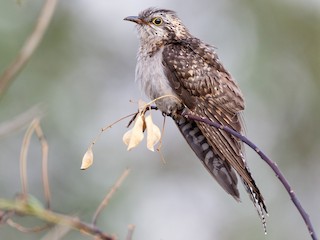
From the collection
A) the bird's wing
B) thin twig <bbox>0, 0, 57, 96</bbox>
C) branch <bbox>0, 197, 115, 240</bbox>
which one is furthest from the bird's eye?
branch <bbox>0, 197, 115, 240</bbox>

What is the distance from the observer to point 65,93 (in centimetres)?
1168

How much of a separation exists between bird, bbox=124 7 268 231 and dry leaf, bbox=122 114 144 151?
1.58 metres

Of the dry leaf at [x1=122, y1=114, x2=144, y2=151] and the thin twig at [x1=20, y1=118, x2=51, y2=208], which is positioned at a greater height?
the dry leaf at [x1=122, y1=114, x2=144, y2=151]

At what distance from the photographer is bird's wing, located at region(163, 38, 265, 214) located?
215 inches

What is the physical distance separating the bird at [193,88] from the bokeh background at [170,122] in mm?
4539

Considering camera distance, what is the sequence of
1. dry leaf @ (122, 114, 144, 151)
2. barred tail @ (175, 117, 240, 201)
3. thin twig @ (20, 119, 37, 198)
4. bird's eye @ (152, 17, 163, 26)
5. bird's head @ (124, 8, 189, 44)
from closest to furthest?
thin twig @ (20, 119, 37, 198)
dry leaf @ (122, 114, 144, 151)
barred tail @ (175, 117, 240, 201)
bird's head @ (124, 8, 189, 44)
bird's eye @ (152, 17, 163, 26)

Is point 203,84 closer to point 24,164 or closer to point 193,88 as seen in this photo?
point 193,88

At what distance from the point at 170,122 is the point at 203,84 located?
570cm

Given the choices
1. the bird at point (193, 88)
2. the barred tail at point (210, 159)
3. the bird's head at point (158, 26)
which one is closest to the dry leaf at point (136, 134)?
the bird at point (193, 88)

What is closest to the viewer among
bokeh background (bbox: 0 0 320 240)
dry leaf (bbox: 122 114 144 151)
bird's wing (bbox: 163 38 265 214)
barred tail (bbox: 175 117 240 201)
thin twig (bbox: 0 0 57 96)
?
thin twig (bbox: 0 0 57 96)

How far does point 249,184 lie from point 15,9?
24.8 ft

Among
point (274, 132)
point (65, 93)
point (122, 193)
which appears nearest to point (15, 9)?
point (65, 93)

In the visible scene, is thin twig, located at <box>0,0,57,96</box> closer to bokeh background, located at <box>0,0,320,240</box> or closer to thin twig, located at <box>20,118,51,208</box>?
thin twig, located at <box>20,118,51,208</box>

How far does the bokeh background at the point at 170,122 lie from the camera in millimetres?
10859
